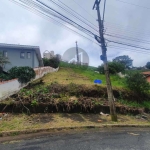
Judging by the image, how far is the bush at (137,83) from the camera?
1077 centimetres

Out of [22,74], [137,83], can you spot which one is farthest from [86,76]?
[22,74]

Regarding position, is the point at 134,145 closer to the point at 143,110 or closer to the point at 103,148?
the point at 103,148

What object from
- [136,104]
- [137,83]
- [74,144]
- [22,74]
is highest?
[22,74]

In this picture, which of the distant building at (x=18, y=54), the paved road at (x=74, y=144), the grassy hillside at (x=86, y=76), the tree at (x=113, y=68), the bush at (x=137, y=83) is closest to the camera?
the paved road at (x=74, y=144)

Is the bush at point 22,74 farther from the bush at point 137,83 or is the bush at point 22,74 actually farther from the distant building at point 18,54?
the bush at point 137,83

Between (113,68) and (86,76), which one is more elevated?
(113,68)

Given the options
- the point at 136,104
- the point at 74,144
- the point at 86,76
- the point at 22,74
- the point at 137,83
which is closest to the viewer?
the point at 74,144

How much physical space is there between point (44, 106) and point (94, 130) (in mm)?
2743

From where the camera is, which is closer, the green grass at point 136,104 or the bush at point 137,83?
the green grass at point 136,104

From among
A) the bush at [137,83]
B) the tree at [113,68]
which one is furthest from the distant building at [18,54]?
the tree at [113,68]

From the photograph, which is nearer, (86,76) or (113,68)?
(86,76)

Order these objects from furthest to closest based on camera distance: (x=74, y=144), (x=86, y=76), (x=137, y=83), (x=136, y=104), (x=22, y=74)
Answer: (x=86, y=76), (x=137, y=83), (x=136, y=104), (x=22, y=74), (x=74, y=144)

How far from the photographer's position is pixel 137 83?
10742 mm

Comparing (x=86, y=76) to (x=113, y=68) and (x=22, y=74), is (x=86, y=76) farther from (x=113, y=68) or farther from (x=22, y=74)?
(x=113, y=68)
